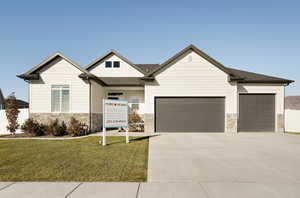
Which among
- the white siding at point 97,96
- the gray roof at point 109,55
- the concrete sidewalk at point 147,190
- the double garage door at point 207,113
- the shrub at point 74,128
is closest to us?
the concrete sidewalk at point 147,190

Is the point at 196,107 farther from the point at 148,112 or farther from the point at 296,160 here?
the point at 296,160

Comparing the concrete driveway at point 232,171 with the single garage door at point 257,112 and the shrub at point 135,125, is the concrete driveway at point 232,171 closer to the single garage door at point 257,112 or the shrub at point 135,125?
the single garage door at point 257,112

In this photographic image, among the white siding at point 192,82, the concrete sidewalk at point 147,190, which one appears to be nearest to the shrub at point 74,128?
the white siding at point 192,82

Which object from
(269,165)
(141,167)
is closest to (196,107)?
(269,165)

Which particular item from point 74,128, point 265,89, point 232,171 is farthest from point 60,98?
point 265,89

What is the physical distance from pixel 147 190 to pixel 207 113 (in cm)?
1109

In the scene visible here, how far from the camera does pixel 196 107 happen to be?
13.8 m

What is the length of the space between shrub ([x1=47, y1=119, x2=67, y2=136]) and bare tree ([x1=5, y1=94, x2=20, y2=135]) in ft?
10.5

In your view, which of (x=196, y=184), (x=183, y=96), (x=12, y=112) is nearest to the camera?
(x=196, y=184)

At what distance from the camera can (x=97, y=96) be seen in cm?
1456

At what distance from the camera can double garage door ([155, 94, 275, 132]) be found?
13.7 metres

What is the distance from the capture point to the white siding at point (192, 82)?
44.5 ft

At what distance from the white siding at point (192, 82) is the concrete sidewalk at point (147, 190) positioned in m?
9.86

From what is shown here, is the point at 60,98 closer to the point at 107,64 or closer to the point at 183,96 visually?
the point at 107,64
